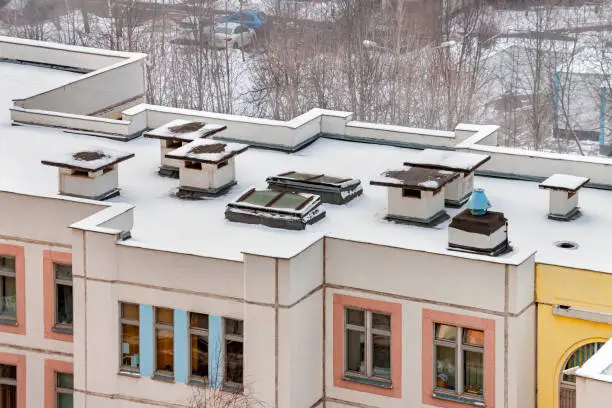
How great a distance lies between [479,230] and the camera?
188 ft

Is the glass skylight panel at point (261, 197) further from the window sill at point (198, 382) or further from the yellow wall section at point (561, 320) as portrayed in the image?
the yellow wall section at point (561, 320)

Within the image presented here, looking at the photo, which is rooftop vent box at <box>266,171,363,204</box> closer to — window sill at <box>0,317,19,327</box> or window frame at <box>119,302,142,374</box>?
window frame at <box>119,302,142,374</box>

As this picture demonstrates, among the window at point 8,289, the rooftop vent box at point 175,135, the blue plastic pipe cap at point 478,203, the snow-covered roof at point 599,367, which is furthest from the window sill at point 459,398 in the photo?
the window at point 8,289

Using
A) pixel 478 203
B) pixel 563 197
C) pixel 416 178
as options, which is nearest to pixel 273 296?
pixel 478 203

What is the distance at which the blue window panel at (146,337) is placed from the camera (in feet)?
193

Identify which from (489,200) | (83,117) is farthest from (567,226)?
(83,117)

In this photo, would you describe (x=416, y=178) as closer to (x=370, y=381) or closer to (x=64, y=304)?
(x=370, y=381)

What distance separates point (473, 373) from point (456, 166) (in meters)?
6.89

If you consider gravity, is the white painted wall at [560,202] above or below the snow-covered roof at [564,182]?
below

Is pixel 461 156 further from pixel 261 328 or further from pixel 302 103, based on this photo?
pixel 302 103

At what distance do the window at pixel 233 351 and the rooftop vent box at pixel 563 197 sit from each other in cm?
946

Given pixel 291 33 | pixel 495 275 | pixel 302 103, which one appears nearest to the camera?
pixel 495 275

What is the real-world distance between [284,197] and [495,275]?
7.46 m

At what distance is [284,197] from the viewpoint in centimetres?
6116
